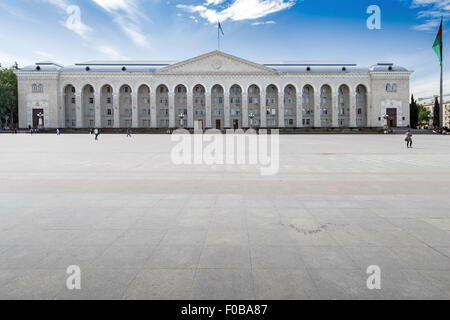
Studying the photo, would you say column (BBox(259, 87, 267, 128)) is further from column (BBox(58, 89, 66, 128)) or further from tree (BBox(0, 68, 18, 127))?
tree (BBox(0, 68, 18, 127))

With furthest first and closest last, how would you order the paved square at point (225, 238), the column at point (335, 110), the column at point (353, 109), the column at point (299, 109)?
the column at point (299, 109) → the column at point (353, 109) → the column at point (335, 110) → the paved square at point (225, 238)

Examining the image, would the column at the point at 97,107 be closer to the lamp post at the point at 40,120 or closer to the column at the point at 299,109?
the lamp post at the point at 40,120

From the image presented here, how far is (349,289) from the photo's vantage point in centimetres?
333

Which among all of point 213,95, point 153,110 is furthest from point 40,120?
point 213,95

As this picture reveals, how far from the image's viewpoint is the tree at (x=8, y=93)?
6950 cm

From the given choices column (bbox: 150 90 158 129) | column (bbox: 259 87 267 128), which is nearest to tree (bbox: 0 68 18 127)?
column (bbox: 150 90 158 129)

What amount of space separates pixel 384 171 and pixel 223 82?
61552 millimetres

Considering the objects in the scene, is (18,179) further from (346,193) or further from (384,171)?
(384,171)

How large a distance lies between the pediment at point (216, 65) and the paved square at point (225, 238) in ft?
210

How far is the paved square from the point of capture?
3.40 metres

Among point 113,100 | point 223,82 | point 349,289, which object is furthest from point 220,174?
point 113,100

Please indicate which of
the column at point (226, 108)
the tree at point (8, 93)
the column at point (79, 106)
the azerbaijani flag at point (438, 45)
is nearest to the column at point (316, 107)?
the column at point (226, 108)

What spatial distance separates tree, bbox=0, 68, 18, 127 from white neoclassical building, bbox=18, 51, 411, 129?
4006 mm

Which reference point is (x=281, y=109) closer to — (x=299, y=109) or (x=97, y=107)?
(x=299, y=109)
